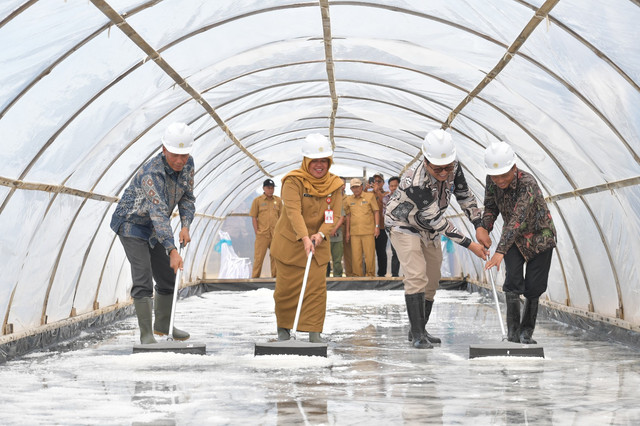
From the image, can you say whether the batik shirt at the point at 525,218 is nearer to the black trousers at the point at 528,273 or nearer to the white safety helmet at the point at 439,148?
the black trousers at the point at 528,273

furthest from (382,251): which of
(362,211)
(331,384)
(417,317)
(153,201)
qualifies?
(331,384)

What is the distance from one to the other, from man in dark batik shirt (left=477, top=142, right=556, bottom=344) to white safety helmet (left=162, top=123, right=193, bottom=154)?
2.28 m

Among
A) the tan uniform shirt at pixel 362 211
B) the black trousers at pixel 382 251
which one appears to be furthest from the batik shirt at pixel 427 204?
the black trousers at pixel 382 251

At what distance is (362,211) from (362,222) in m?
0.25

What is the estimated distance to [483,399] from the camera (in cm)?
464

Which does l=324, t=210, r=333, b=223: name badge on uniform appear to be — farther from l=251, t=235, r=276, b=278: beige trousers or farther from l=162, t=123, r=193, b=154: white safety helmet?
l=251, t=235, r=276, b=278: beige trousers

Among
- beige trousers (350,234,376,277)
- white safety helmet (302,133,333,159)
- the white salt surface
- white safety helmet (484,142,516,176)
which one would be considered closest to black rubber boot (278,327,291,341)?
the white salt surface

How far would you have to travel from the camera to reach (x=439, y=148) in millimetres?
6672

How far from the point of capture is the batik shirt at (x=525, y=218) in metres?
6.56

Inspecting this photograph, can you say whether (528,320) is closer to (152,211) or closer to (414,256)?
(414,256)

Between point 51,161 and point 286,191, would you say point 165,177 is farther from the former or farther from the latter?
point 51,161

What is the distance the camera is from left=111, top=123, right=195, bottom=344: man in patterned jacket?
21.0 feet

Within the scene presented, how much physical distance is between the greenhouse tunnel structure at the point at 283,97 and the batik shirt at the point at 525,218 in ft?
3.19

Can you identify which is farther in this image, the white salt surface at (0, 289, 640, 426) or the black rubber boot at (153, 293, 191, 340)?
the black rubber boot at (153, 293, 191, 340)
